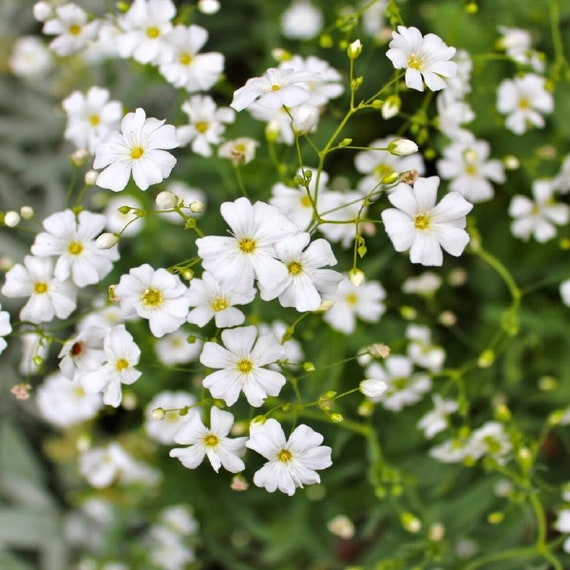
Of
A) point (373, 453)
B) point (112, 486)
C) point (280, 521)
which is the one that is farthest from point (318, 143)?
point (112, 486)

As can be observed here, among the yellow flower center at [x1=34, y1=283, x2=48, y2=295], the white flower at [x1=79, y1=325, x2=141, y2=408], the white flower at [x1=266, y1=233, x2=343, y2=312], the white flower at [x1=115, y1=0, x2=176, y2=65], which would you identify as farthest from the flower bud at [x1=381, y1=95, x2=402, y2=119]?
the yellow flower center at [x1=34, y1=283, x2=48, y2=295]

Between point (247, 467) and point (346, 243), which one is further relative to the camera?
point (247, 467)

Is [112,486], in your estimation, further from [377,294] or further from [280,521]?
[377,294]

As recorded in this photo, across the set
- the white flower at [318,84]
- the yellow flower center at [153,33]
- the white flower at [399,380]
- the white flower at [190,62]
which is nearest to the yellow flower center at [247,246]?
the white flower at [318,84]

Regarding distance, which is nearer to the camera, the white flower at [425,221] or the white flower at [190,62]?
the white flower at [425,221]

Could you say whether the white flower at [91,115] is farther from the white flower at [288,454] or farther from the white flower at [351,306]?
the white flower at [288,454]

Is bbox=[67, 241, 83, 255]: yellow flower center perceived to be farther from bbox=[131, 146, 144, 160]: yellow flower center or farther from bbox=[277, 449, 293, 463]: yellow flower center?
bbox=[277, 449, 293, 463]: yellow flower center
